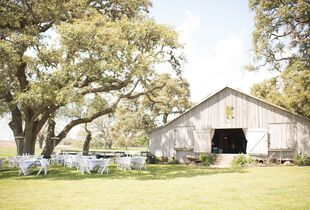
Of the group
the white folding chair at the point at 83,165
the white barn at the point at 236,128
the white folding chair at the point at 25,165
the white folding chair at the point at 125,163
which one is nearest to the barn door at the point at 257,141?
the white barn at the point at 236,128

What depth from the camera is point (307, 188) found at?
10438 millimetres

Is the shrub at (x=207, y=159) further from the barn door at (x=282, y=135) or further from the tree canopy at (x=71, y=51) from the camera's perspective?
the tree canopy at (x=71, y=51)

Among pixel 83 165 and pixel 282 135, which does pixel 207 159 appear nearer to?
pixel 282 135

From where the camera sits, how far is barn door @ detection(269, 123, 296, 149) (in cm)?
2069

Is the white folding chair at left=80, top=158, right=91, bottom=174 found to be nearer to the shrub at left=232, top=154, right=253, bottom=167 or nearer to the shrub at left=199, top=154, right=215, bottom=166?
the shrub at left=199, top=154, right=215, bottom=166

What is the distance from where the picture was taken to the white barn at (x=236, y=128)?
2078 cm

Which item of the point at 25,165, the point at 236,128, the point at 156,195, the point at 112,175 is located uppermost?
the point at 236,128

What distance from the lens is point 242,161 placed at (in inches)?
846

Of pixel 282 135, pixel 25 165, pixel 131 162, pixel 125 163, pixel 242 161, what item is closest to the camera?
pixel 25 165

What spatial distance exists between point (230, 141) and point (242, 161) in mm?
9436

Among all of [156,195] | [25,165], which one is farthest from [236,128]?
[156,195]

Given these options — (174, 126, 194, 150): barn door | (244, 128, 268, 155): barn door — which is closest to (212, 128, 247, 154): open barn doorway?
(174, 126, 194, 150): barn door

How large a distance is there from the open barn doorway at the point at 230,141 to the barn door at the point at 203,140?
20.1 feet

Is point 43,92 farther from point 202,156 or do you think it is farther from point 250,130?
point 250,130
